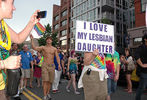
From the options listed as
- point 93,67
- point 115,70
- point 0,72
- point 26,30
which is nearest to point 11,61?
point 0,72

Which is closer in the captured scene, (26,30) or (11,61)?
(11,61)

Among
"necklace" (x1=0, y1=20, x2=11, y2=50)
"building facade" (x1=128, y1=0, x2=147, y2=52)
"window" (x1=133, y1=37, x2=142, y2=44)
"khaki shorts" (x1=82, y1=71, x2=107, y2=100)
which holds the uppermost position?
"building facade" (x1=128, y1=0, x2=147, y2=52)

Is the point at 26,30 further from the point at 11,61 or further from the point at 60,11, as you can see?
the point at 60,11

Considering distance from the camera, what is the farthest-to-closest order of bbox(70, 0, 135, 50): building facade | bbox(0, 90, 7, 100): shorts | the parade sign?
bbox(70, 0, 135, 50): building facade, the parade sign, bbox(0, 90, 7, 100): shorts

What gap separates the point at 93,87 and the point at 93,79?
15 centimetres

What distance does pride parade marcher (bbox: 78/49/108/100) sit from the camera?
2.82 metres

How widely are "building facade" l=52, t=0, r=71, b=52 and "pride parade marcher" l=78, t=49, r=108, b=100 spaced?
1741 inches

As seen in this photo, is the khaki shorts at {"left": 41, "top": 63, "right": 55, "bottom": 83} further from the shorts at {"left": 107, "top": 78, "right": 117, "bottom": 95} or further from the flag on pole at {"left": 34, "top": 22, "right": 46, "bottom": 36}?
the flag on pole at {"left": 34, "top": 22, "right": 46, "bottom": 36}

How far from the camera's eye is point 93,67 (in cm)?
291

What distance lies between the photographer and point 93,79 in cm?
282

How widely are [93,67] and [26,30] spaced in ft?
5.05

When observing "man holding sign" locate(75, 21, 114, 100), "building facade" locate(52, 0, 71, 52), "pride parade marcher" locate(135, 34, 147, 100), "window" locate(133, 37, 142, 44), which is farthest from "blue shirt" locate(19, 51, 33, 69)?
"building facade" locate(52, 0, 71, 52)

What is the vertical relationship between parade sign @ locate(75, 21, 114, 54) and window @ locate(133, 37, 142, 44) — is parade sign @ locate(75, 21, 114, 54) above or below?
below

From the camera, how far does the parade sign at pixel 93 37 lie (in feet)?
10.1
